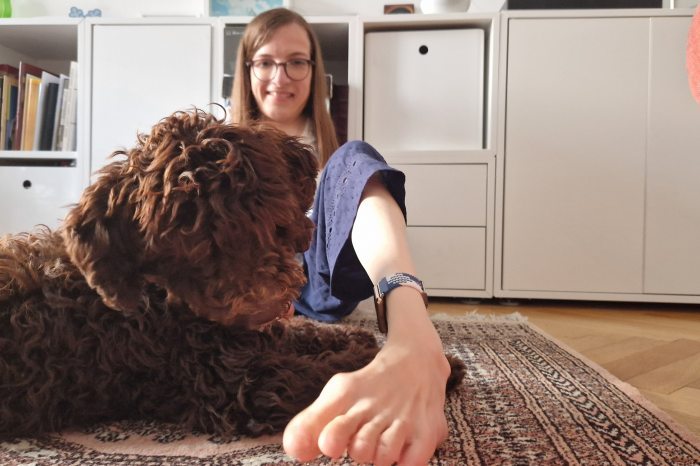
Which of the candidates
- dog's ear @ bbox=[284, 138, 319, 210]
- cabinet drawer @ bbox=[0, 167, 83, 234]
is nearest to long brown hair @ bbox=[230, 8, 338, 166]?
dog's ear @ bbox=[284, 138, 319, 210]

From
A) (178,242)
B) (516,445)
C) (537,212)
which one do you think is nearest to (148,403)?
(178,242)

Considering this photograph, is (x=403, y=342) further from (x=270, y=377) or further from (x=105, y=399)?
(x=105, y=399)

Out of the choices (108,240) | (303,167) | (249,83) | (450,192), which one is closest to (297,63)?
(249,83)

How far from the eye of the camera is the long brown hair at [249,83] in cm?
192

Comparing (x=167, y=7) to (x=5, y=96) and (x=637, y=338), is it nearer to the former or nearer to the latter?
(x=5, y=96)

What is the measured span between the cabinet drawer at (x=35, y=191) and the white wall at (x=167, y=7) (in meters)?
1.11

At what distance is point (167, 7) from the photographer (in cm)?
312

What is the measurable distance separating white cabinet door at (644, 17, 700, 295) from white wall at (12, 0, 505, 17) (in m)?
0.97

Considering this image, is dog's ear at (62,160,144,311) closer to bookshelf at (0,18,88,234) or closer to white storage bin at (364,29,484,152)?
white storage bin at (364,29,484,152)

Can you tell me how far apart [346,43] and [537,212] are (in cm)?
130

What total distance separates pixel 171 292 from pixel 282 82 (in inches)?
52.1

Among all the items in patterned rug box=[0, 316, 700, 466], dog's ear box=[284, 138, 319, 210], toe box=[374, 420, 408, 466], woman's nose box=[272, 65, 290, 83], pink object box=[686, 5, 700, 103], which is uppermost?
woman's nose box=[272, 65, 290, 83]

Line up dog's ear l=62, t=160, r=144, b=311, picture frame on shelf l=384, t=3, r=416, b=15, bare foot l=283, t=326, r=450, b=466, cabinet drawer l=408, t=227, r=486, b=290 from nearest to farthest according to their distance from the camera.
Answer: bare foot l=283, t=326, r=450, b=466 < dog's ear l=62, t=160, r=144, b=311 < cabinet drawer l=408, t=227, r=486, b=290 < picture frame on shelf l=384, t=3, r=416, b=15

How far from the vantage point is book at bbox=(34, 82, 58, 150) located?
2.72 meters
